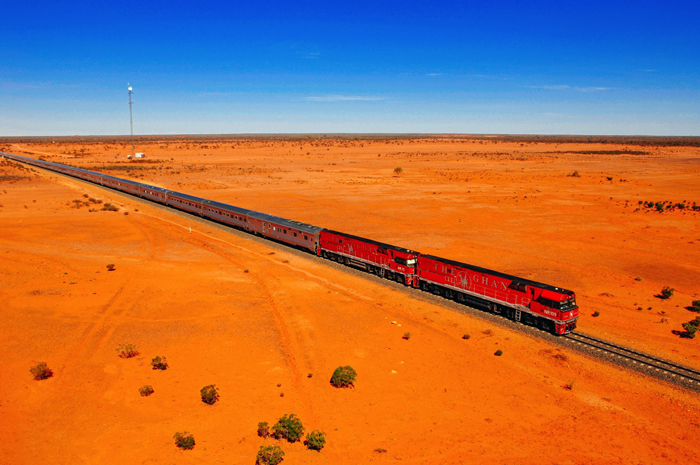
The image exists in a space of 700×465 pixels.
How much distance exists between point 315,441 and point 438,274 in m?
17.1

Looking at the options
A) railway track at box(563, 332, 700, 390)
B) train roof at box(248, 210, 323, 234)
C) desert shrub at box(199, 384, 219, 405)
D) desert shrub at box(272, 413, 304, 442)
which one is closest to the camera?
desert shrub at box(272, 413, 304, 442)

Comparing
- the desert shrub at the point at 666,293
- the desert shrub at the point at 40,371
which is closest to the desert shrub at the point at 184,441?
the desert shrub at the point at 40,371

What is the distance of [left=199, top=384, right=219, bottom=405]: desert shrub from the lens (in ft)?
57.0

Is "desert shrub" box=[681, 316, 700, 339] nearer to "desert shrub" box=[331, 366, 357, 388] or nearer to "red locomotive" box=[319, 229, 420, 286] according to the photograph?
"red locomotive" box=[319, 229, 420, 286]

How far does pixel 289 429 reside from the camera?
1556 centimetres

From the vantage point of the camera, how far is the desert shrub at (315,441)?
1509 cm

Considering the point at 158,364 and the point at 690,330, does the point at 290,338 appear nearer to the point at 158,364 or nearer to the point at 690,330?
the point at 158,364

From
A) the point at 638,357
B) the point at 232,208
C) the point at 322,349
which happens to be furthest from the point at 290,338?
the point at 232,208

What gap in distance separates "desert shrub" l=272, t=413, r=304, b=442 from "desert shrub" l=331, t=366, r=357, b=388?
10.9 ft

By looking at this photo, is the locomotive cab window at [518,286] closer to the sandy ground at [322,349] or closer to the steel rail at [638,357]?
the sandy ground at [322,349]

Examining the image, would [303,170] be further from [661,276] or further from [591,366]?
[591,366]

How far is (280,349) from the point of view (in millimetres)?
22406

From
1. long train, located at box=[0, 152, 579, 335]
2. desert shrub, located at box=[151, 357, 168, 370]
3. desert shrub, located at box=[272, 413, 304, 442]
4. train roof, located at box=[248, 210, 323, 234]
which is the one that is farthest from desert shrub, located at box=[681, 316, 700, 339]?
desert shrub, located at box=[151, 357, 168, 370]

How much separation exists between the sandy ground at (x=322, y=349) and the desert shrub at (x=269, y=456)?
63 cm
